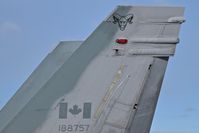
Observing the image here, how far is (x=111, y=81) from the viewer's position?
7090 mm

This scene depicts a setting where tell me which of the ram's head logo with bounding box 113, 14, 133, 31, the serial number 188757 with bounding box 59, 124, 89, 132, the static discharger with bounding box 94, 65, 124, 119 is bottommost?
the serial number 188757 with bounding box 59, 124, 89, 132

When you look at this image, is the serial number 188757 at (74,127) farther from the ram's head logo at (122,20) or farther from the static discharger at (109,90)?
the ram's head logo at (122,20)

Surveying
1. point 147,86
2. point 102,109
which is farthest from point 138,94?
point 102,109

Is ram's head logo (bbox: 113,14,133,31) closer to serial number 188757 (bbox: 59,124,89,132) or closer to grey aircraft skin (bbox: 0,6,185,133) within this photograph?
grey aircraft skin (bbox: 0,6,185,133)

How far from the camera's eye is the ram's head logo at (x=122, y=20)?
726 centimetres

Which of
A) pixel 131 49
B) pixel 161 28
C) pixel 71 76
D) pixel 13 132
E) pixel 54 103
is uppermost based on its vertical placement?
pixel 161 28

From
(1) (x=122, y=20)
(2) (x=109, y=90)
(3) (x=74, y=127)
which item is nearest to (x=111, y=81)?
(2) (x=109, y=90)

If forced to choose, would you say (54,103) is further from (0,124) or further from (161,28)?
(161,28)

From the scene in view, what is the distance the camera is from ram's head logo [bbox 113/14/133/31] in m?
7.26

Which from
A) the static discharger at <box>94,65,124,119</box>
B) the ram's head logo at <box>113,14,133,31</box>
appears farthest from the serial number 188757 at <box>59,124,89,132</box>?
the ram's head logo at <box>113,14,133,31</box>

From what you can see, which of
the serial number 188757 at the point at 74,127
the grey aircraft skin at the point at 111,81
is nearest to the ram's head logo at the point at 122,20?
the grey aircraft skin at the point at 111,81

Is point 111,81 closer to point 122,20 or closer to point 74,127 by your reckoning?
point 74,127

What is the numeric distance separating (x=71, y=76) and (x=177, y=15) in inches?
78.9

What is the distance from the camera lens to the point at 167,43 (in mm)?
7008
